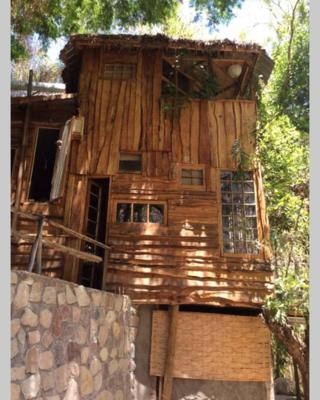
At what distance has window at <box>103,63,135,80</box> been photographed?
1086 centimetres

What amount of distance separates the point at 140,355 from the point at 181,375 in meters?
0.93

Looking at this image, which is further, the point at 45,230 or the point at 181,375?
the point at 45,230

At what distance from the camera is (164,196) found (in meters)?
9.82

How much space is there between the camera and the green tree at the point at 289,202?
889cm

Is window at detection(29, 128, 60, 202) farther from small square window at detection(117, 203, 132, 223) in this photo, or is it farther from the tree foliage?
small square window at detection(117, 203, 132, 223)

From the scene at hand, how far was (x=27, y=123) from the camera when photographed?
34.2ft

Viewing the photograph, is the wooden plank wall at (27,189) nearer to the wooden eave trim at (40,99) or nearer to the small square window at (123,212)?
the wooden eave trim at (40,99)

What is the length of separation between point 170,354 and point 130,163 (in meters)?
4.34

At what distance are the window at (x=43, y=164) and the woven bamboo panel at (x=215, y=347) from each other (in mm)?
4769

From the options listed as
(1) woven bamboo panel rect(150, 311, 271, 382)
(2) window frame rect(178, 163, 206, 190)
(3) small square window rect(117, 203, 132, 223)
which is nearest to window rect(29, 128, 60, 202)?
(3) small square window rect(117, 203, 132, 223)

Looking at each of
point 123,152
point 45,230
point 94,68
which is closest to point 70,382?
point 45,230

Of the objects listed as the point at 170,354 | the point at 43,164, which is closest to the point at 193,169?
the point at 170,354

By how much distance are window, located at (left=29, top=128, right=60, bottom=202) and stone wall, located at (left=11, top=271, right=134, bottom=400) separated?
456cm

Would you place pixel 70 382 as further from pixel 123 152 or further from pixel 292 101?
pixel 292 101
